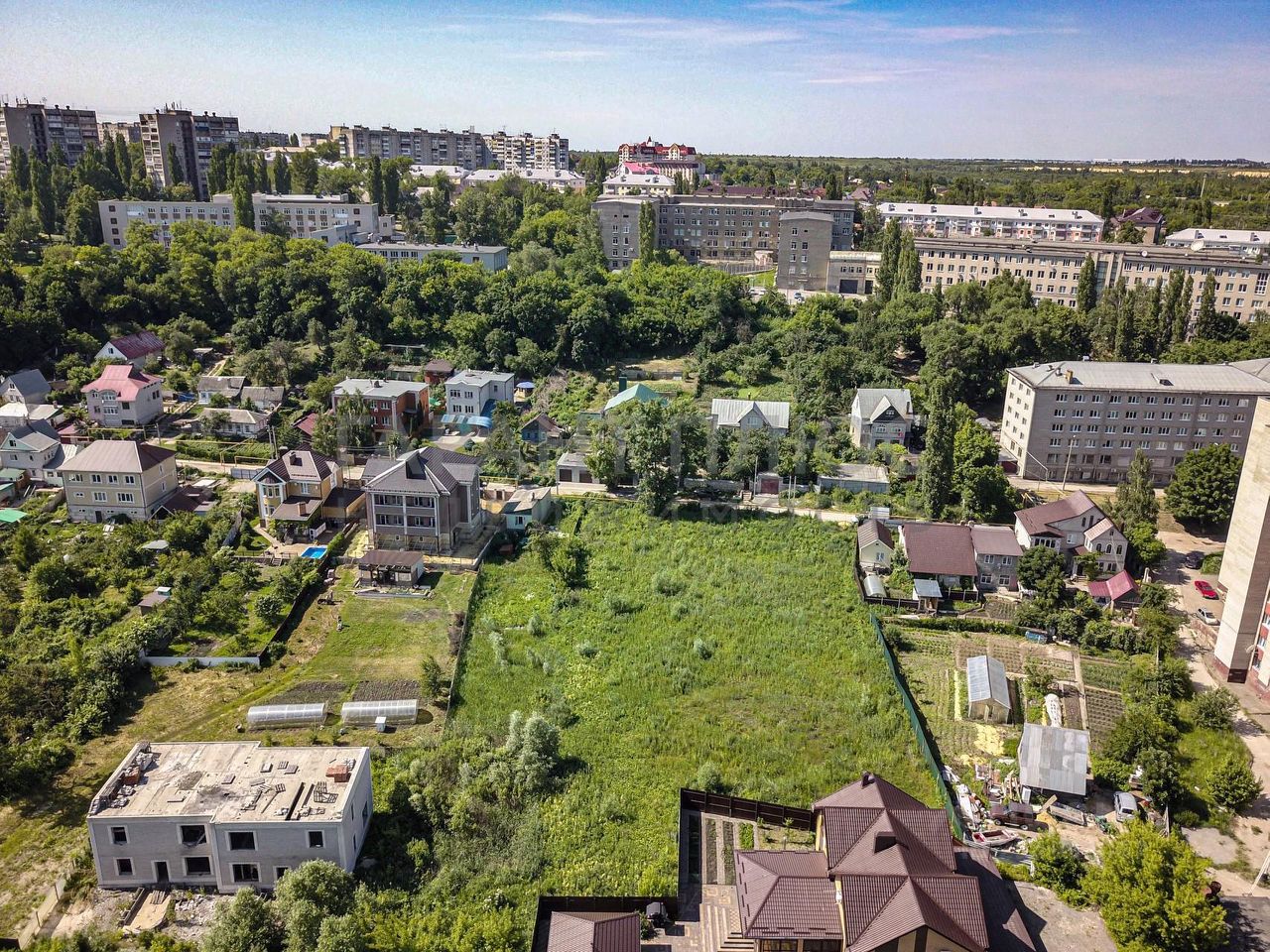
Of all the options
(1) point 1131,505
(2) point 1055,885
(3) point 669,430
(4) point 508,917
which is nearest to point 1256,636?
(1) point 1131,505

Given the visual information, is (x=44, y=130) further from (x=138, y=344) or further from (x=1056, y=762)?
(x=1056, y=762)

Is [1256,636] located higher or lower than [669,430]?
lower

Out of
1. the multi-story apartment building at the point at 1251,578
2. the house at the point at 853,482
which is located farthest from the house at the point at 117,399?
the multi-story apartment building at the point at 1251,578

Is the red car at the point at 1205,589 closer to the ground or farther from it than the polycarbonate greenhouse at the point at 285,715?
farther from it

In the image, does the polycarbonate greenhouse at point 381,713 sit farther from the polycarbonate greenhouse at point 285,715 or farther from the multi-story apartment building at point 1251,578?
the multi-story apartment building at point 1251,578

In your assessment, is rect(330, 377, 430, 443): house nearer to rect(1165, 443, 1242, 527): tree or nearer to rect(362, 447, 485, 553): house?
rect(362, 447, 485, 553): house

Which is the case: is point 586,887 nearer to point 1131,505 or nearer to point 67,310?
point 1131,505
